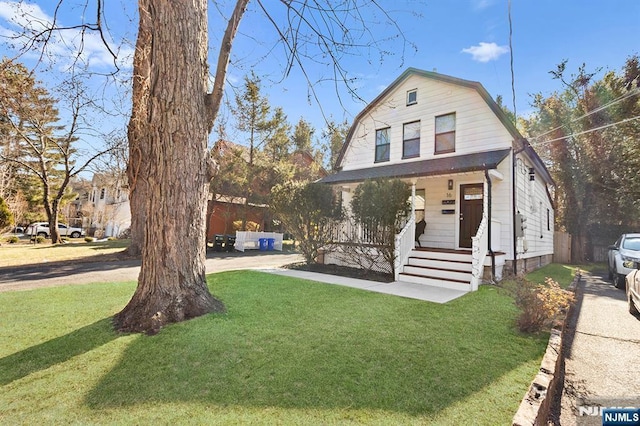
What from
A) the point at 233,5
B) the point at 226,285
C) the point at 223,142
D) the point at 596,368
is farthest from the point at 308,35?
the point at 223,142

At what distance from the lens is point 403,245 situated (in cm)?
847

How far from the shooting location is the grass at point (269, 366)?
2412mm

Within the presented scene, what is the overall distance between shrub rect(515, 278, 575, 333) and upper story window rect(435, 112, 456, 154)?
22.7 feet

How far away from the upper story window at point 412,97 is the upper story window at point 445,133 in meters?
1.24

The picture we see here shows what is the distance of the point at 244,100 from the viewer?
2003 centimetres

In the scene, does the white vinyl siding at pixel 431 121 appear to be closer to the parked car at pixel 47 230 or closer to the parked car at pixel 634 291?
the parked car at pixel 634 291

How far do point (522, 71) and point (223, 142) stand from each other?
1556 cm

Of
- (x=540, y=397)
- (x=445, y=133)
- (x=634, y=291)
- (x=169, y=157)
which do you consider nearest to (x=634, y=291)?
(x=634, y=291)

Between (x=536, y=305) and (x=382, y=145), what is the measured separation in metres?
9.30

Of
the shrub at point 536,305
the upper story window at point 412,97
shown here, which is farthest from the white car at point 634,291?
the upper story window at point 412,97

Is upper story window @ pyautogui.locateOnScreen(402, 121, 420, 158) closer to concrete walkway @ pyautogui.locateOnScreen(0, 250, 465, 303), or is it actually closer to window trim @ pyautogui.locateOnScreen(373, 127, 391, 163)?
window trim @ pyautogui.locateOnScreen(373, 127, 391, 163)

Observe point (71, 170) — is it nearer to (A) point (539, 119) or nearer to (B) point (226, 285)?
(B) point (226, 285)

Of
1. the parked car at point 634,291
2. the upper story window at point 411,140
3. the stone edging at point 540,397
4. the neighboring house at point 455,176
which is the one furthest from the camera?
the upper story window at point 411,140

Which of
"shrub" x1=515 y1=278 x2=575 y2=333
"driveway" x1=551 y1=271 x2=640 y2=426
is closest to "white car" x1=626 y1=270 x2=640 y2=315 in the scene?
"driveway" x1=551 y1=271 x2=640 y2=426
